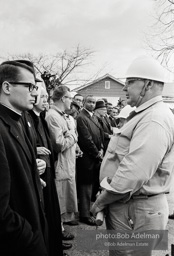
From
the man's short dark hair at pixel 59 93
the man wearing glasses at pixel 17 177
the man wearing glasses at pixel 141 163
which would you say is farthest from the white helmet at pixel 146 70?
the man's short dark hair at pixel 59 93

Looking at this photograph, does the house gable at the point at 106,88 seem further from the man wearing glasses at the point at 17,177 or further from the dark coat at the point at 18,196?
the dark coat at the point at 18,196

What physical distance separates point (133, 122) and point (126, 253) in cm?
108

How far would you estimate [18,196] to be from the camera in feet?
6.06

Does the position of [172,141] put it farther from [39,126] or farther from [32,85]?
[39,126]

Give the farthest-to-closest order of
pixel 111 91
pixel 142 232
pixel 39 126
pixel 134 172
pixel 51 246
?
1. pixel 111 91
2. pixel 39 126
3. pixel 51 246
4. pixel 142 232
5. pixel 134 172

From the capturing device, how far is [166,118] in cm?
220

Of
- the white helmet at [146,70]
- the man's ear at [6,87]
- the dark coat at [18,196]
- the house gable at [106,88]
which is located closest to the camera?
the dark coat at [18,196]

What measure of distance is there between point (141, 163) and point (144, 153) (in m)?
0.08

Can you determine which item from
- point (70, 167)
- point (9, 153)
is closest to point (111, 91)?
point (70, 167)

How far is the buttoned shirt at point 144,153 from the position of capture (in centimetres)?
210

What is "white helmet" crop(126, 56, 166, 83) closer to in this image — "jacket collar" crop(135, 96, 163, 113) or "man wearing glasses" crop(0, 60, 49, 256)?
"jacket collar" crop(135, 96, 163, 113)

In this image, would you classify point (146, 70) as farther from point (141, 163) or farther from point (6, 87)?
point (6, 87)

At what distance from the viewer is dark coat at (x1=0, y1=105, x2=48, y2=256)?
5.37ft

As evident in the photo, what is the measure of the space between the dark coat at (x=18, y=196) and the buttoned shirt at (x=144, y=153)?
0.64 metres
